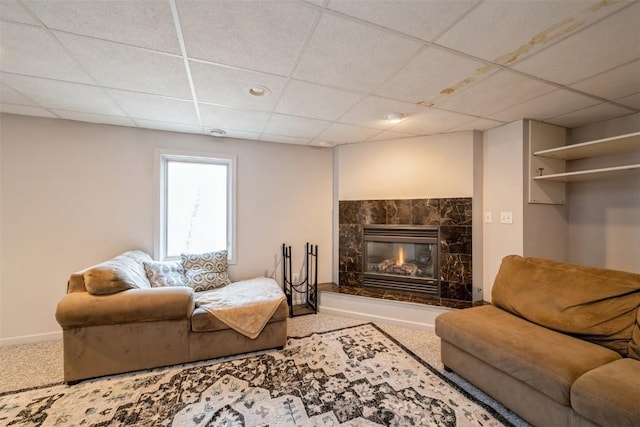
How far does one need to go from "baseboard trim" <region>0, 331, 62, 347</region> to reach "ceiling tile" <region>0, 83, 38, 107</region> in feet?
7.34

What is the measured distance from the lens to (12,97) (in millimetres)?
2104

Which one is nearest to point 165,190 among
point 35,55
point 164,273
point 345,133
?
point 164,273

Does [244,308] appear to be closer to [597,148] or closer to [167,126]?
[167,126]

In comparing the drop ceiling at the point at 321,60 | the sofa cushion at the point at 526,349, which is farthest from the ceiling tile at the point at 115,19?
the sofa cushion at the point at 526,349

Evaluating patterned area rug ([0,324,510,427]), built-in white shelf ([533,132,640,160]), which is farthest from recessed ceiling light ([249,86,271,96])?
built-in white shelf ([533,132,640,160])

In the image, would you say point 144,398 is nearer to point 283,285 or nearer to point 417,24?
point 283,285

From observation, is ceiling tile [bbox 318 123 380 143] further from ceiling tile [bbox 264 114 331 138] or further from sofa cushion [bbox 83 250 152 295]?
sofa cushion [bbox 83 250 152 295]

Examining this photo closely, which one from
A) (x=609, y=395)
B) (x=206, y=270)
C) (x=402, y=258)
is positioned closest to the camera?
(x=609, y=395)

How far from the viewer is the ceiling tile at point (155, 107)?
2100mm

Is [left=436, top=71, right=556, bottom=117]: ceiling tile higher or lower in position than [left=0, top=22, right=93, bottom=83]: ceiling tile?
lower

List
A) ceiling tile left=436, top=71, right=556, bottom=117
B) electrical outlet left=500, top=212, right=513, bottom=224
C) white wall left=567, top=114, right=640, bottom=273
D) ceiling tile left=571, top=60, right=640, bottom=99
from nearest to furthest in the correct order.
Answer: ceiling tile left=571, top=60, right=640, bottom=99 → ceiling tile left=436, top=71, right=556, bottom=117 → white wall left=567, top=114, right=640, bottom=273 → electrical outlet left=500, top=212, right=513, bottom=224

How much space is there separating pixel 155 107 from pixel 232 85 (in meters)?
0.95

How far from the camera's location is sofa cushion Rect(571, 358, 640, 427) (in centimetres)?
110

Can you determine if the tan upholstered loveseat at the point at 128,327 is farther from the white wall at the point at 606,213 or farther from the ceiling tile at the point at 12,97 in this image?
the white wall at the point at 606,213
